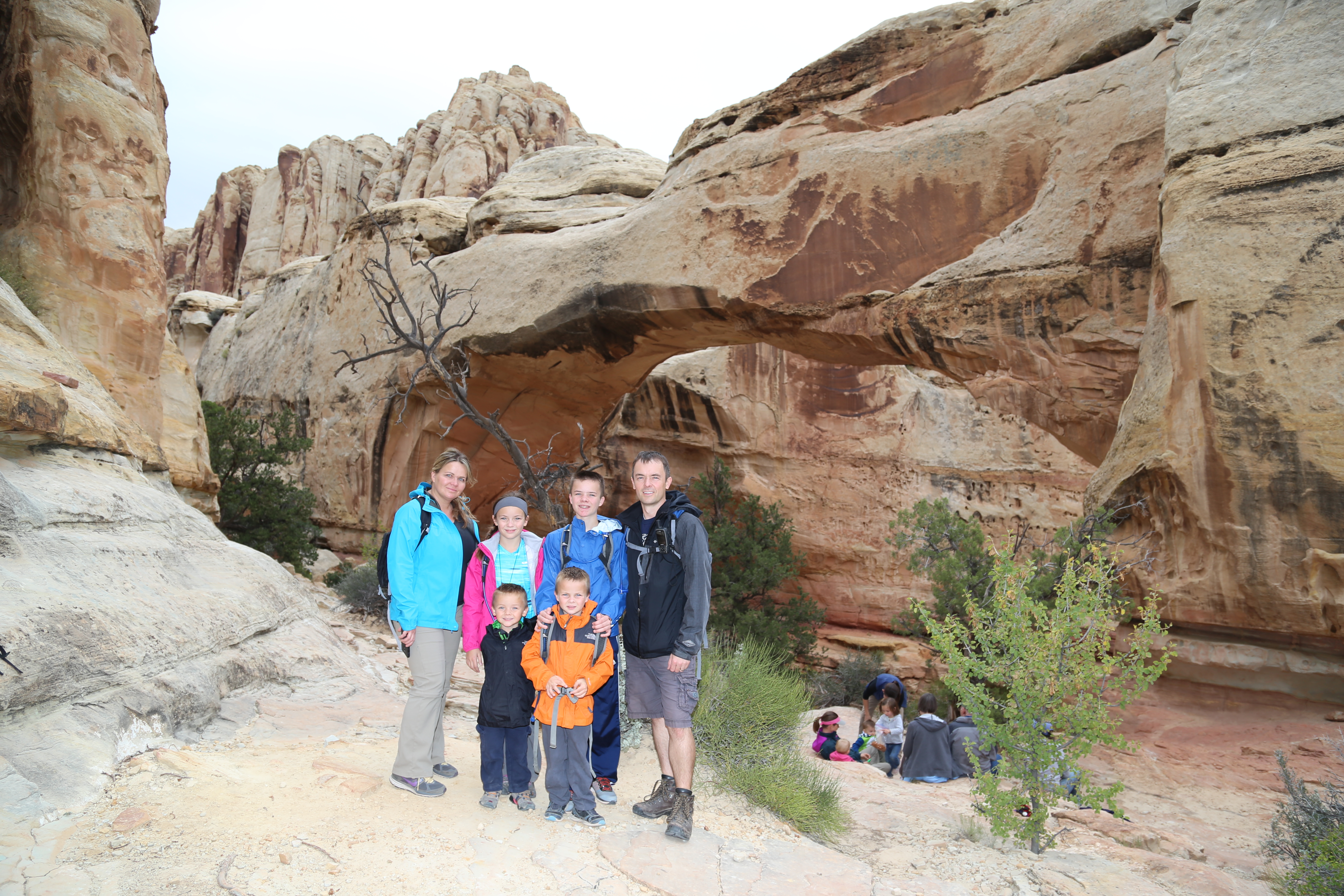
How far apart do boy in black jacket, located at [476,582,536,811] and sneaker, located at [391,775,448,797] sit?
0.19 meters

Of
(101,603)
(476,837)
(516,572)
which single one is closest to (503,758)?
(476,837)

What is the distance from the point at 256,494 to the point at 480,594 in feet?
30.5

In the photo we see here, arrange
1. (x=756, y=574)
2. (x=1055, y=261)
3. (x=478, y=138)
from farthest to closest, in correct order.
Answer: (x=478, y=138) → (x=756, y=574) → (x=1055, y=261)

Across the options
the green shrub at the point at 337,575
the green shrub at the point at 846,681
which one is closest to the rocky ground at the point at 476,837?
the green shrub at the point at 337,575

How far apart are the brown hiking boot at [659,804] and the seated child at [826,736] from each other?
3.85 metres

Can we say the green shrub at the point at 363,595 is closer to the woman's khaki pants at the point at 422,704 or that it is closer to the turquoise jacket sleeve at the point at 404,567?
the woman's khaki pants at the point at 422,704

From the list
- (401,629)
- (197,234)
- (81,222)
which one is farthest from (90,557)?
(197,234)

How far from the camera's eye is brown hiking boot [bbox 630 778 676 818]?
3.46m

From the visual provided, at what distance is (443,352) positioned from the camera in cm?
1109

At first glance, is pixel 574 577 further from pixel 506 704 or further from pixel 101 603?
pixel 101 603

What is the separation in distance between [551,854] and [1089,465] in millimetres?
13199

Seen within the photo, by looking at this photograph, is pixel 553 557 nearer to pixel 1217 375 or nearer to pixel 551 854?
pixel 551 854

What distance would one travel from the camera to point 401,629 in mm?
3393

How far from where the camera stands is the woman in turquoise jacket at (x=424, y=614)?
3396 mm
